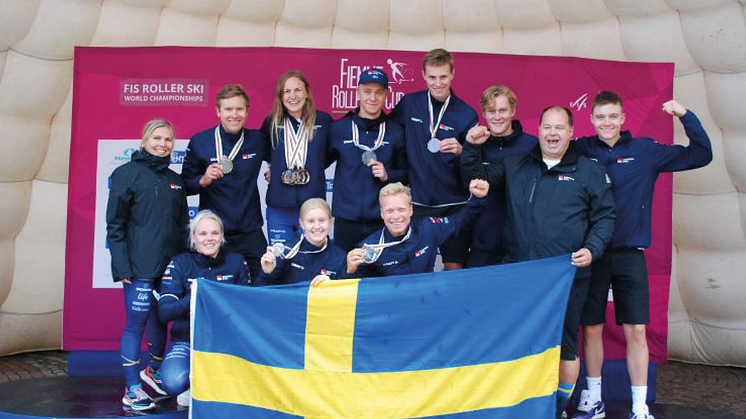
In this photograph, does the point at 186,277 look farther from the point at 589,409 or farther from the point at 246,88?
the point at 589,409

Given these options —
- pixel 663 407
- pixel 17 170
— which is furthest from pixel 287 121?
pixel 663 407

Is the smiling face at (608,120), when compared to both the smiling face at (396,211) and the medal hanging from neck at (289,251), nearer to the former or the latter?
the smiling face at (396,211)

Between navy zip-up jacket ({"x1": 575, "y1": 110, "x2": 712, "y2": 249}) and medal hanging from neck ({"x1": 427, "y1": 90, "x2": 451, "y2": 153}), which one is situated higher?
medal hanging from neck ({"x1": 427, "y1": 90, "x2": 451, "y2": 153})

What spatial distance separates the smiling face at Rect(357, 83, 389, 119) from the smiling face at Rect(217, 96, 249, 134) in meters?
0.72

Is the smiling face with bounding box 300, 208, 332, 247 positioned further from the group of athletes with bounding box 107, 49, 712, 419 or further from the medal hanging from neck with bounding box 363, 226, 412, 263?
the medal hanging from neck with bounding box 363, 226, 412, 263

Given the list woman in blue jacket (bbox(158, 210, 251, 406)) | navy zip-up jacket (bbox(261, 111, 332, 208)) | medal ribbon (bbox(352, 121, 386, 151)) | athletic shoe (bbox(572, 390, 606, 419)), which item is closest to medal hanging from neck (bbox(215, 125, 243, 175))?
navy zip-up jacket (bbox(261, 111, 332, 208))

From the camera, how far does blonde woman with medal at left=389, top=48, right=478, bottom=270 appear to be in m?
5.20

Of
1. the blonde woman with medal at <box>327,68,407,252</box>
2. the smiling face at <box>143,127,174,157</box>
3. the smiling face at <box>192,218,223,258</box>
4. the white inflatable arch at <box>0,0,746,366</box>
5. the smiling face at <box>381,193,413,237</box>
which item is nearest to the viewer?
the smiling face at <box>381,193,413,237</box>

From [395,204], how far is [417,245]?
29cm

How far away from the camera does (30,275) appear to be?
6625 mm

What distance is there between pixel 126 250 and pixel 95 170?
153 centimetres

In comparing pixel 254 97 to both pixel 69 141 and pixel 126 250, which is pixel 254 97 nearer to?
pixel 69 141

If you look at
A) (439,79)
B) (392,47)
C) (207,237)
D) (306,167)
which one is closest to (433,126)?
(439,79)

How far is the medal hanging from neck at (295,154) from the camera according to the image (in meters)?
5.20
